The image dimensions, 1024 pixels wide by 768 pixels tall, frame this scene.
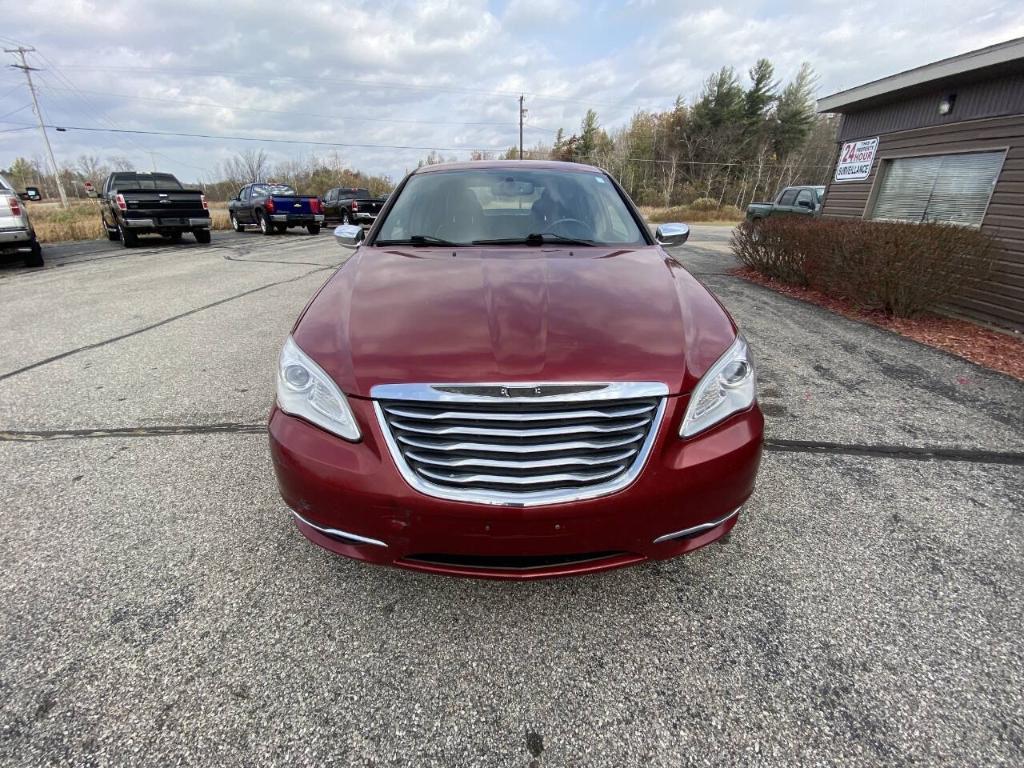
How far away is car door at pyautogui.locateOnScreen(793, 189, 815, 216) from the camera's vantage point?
1366 cm

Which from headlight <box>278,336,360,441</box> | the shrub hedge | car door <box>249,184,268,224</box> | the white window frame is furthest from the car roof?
car door <box>249,184,268,224</box>

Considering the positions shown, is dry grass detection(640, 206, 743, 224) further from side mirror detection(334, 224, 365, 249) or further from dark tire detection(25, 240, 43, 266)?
side mirror detection(334, 224, 365, 249)

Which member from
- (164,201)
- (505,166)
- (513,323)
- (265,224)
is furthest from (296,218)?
(513,323)

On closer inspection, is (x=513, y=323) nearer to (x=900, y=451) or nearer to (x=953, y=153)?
(x=900, y=451)

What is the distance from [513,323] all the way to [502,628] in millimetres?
1083

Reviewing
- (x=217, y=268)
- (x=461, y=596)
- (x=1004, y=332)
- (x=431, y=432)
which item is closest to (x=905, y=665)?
(x=461, y=596)

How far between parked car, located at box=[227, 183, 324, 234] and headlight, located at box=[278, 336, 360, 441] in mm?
17434

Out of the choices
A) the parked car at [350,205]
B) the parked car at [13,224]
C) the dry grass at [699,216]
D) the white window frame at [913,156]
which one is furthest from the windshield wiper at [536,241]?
the dry grass at [699,216]

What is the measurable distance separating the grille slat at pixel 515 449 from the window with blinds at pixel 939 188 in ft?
29.3

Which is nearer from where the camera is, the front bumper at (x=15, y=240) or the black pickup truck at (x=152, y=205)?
the front bumper at (x=15, y=240)

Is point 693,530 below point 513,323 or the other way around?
below

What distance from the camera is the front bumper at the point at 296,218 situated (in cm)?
1683

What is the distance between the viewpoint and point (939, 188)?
8078 millimetres

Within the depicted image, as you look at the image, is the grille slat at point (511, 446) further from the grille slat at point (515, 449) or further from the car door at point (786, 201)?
the car door at point (786, 201)
